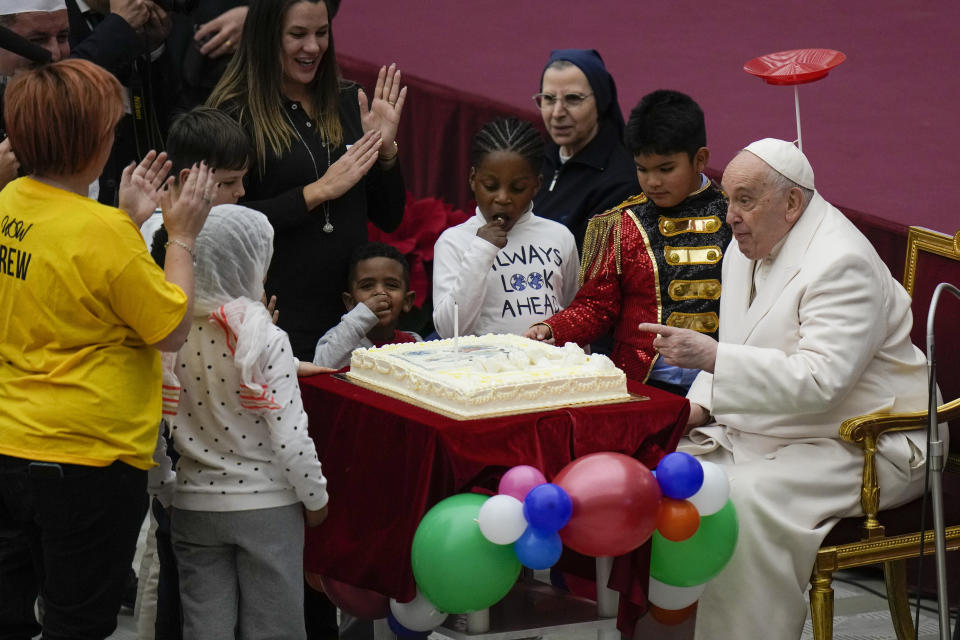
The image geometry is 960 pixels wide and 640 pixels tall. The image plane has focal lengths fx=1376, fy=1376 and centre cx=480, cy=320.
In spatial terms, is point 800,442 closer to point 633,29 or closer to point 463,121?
point 463,121

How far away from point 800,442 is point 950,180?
204 centimetres

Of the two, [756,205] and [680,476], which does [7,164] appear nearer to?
[680,476]

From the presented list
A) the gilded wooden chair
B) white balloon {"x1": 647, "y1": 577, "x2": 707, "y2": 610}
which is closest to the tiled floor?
the gilded wooden chair

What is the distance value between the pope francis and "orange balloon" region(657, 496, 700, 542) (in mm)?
448

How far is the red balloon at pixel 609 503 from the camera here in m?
3.03

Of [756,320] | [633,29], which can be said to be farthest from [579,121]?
[633,29]

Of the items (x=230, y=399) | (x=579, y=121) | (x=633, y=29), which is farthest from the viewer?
(x=633, y=29)

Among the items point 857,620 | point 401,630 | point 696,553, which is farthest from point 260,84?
point 857,620

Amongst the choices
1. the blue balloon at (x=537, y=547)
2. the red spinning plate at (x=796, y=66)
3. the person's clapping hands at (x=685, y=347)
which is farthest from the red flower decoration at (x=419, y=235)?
the blue balloon at (x=537, y=547)

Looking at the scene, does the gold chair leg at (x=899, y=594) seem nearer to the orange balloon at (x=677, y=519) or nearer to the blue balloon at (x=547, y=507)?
the orange balloon at (x=677, y=519)

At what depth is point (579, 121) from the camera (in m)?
4.63

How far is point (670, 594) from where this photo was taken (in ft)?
11.0

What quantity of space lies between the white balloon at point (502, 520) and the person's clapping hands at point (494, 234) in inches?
47.6

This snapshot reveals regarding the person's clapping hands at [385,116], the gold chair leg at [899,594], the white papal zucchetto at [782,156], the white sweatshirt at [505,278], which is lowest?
the gold chair leg at [899,594]
